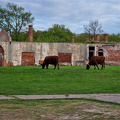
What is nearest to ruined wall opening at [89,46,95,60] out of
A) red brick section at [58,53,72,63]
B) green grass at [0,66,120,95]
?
red brick section at [58,53,72,63]

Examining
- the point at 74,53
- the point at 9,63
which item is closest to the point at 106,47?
the point at 74,53

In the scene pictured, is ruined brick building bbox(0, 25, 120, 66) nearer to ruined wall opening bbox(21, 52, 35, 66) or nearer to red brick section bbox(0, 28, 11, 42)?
ruined wall opening bbox(21, 52, 35, 66)

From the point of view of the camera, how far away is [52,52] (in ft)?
135

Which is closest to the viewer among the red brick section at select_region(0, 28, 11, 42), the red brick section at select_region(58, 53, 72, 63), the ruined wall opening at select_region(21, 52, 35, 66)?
the ruined wall opening at select_region(21, 52, 35, 66)

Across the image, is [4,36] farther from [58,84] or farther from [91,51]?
[58,84]

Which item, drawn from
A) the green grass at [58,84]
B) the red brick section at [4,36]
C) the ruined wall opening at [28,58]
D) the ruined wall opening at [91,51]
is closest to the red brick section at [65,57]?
the ruined wall opening at [91,51]

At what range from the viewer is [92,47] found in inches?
1716

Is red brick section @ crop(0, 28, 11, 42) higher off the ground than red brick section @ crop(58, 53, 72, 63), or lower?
higher

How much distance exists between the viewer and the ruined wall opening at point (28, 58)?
4008 cm

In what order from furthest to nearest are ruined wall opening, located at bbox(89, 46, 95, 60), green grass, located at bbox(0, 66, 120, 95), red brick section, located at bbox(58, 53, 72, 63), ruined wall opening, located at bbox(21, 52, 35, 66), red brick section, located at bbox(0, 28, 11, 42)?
red brick section, located at bbox(0, 28, 11, 42), ruined wall opening, located at bbox(89, 46, 95, 60), red brick section, located at bbox(58, 53, 72, 63), ruined wall opening, located at bbox(21, 52, 35, 66), green grass, located at bbox(0, 66, 120, 95)

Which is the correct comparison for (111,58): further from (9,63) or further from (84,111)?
(84,111)

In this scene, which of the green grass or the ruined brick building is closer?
the green grass

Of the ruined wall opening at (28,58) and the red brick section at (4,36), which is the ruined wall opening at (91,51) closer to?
the ruined wall opening at (28,58)

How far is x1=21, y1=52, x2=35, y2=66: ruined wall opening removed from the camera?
131 ft
